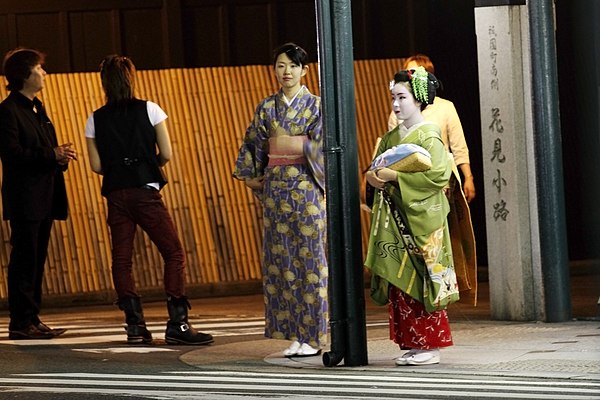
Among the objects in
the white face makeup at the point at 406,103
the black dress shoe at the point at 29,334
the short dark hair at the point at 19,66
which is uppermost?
the short dark hair at the point at 19,66

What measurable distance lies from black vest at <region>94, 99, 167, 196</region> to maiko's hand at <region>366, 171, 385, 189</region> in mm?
2322

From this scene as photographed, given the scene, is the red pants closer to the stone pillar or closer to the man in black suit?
the man in black suit

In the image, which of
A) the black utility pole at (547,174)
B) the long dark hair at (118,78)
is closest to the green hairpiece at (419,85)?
the black utility pole at (547,174)

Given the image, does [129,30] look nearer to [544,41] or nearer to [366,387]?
[544,41]

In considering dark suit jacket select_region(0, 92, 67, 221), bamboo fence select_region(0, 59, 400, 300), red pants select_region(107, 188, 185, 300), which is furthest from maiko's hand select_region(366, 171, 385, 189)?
bamboo fence select_region(0, 59, 400, 300)

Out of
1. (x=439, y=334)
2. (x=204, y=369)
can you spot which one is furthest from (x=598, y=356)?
(x=204, y=369)

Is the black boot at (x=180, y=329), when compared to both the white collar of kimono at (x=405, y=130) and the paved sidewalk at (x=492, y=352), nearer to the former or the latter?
the paved sidewalk at (x=492, y=352)

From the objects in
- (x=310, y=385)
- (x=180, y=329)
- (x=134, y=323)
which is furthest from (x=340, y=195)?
(x=134, y=323)

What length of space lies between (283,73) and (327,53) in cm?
73

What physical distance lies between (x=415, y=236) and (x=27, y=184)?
371 centimetres

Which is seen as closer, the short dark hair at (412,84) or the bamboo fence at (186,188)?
the short dark hair at (412,84)

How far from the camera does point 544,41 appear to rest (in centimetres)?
1129

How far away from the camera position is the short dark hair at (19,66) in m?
11.7

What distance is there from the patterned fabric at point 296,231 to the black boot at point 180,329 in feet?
3.38
